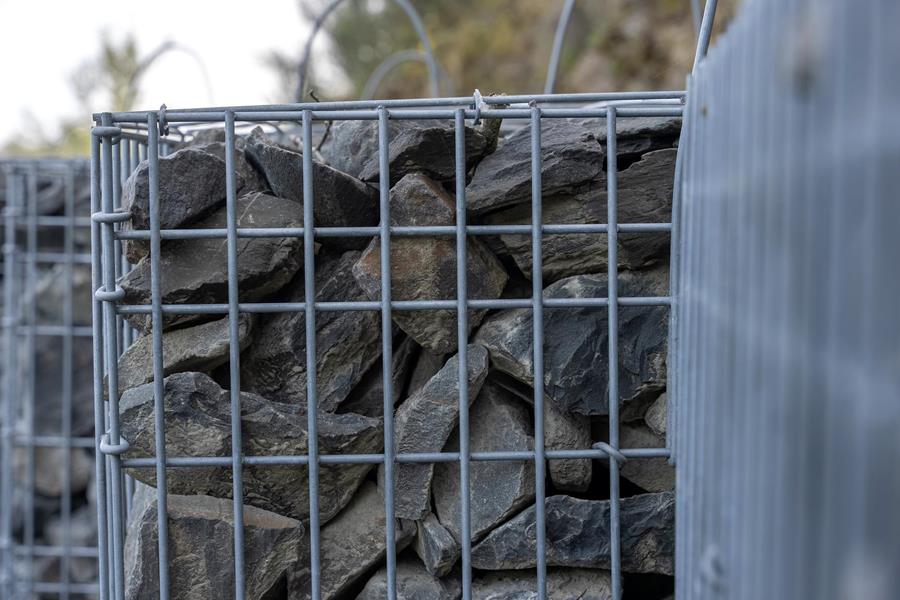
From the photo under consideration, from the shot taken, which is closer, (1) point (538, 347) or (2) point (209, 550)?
(1) point (538, 347)

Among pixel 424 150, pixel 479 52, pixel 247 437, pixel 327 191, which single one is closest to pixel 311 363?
pixel 247 437

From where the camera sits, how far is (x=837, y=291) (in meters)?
0.78

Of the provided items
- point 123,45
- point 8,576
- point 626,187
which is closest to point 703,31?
point 626,187

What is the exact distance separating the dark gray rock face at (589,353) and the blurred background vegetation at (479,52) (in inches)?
208

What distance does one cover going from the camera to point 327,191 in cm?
208

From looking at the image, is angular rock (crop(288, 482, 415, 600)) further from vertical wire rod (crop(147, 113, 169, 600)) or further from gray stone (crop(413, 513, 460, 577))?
vertical wire rod (crop(147, 113, 169, 600))

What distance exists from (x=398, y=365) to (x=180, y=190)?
1.98 ft

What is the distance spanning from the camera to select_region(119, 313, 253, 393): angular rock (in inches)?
81.5

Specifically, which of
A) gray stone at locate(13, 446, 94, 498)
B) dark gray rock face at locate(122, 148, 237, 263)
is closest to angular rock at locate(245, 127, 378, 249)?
dark gray rock face at locate(122, 148, 237, 263)

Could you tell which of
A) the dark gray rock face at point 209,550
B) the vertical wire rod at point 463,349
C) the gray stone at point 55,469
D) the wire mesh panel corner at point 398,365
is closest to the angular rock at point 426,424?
the wire mesh panel corner at point 398,365

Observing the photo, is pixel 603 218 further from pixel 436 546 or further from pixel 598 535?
pixel 436 546

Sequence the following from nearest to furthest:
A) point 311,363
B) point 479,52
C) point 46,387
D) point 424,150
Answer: point 311,363, point 424,150, point 46,387, point 479,52

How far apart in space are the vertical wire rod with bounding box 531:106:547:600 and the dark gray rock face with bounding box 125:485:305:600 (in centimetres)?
52

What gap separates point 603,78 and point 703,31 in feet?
28.9
